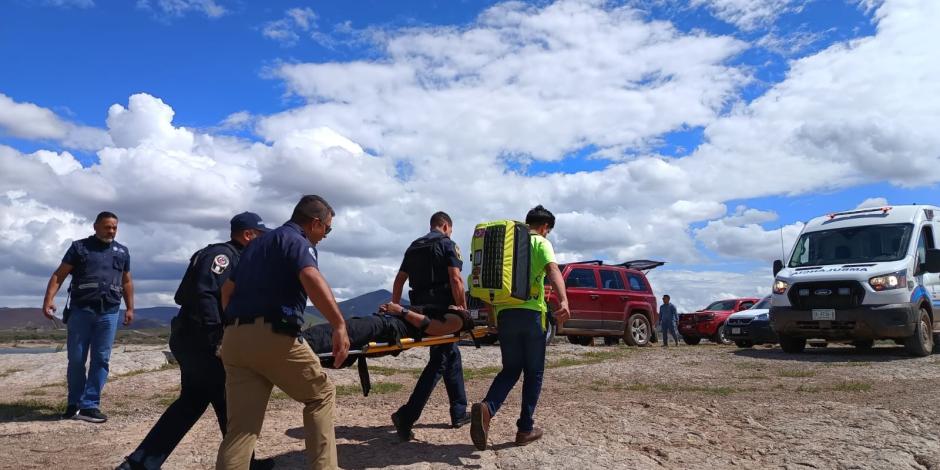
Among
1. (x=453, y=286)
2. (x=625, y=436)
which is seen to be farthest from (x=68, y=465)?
(x=625, y=436)

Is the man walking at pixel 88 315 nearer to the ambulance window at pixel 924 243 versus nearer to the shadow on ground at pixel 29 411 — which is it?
the shadow on ground at pixel 29 411

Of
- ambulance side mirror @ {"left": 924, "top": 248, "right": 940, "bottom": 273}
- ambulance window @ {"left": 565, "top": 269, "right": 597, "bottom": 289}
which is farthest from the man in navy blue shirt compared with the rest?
ambulance window @ {"left": 565, "top": 269, "right": 597, "bottom": 289}

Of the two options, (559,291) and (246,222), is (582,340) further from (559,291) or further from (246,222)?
(246,222)

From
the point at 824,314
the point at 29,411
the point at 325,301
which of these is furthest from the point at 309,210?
the point at 824,314

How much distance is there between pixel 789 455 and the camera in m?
4.89

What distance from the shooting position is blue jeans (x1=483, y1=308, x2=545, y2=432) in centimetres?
505

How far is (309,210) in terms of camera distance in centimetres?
406

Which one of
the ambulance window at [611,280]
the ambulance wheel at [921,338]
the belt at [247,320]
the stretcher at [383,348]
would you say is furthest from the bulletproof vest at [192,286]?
the ambulance window at [611,280]

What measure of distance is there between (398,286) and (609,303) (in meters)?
11.2

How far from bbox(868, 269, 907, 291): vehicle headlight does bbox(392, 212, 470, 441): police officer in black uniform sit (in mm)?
8241

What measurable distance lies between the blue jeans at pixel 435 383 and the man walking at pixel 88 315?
10.3ft

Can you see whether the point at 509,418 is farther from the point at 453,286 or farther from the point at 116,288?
the point at 116,288

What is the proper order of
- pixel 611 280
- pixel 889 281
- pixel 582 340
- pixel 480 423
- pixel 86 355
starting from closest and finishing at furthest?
1. pixel 480 423
2. pixel 86 355
3. pixel 889 281
4. pixel 611 280
5. pixel 582 340

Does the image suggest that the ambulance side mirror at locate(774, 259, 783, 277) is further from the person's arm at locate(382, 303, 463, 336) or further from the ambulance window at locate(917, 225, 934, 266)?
the person's arm at locate(382, 303, 463, 336)
